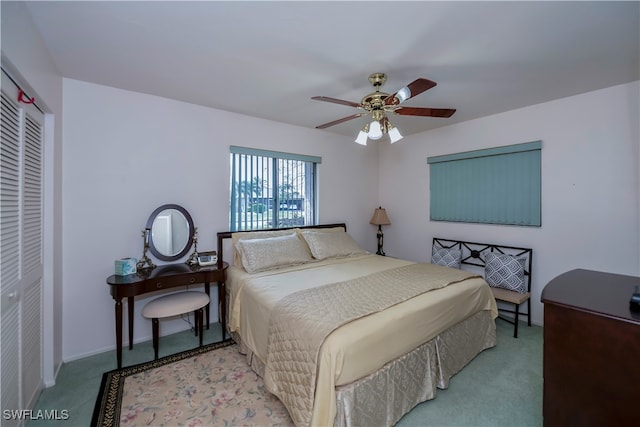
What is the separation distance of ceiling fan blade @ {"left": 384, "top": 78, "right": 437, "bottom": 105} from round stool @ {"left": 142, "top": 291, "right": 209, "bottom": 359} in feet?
7.95

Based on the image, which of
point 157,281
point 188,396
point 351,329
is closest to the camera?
point 351,329

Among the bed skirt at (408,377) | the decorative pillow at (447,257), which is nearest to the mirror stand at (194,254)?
the bed skirt at (408,377)

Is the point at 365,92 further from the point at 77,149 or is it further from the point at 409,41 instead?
the point at 77,149

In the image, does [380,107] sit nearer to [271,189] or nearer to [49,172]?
[271,189]

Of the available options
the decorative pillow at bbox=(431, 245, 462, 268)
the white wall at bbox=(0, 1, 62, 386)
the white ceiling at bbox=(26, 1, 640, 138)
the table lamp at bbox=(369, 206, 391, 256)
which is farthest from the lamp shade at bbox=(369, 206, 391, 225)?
the white wall at bbox=(0, 1, 62, 386)

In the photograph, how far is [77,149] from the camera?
94.0 inches

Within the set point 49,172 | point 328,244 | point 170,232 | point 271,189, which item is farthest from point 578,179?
point 49,172

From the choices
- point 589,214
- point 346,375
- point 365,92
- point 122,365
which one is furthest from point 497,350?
point 122,365

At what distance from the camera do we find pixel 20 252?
1623mm

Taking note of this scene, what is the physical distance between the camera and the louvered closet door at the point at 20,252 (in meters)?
1.43

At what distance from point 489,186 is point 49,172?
443cm

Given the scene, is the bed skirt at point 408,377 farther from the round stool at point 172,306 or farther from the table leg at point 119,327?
the table leg at point 119,327

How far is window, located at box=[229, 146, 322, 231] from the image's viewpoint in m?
3.33

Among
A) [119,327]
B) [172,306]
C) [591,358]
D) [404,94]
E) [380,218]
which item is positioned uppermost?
[404,94]
